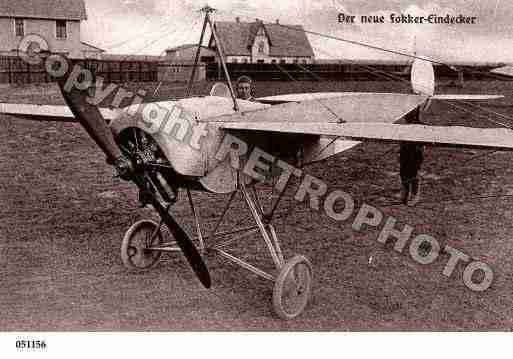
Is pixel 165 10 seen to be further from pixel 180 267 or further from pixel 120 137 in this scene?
pixel 180 267

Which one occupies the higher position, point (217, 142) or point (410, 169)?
point (217, 142)

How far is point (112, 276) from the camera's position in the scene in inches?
237

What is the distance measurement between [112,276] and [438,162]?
26.3 feet

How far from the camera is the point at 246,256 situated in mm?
6641

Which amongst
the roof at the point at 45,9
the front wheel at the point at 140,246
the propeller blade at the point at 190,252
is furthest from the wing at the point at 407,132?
the roof at the point at 45,9

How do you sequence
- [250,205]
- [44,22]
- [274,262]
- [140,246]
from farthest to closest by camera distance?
[44,22], [140,246], [250,205], [274,262]

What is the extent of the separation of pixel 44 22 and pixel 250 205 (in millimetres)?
34267

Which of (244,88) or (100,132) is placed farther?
(244,88)

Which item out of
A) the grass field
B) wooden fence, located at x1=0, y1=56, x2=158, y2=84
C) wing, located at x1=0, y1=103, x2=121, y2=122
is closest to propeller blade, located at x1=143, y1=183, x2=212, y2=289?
the grass field

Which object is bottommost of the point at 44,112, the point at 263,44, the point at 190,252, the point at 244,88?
the point at 190,252

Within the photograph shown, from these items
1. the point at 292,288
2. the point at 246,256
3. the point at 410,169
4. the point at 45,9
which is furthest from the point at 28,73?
the point at 292,288

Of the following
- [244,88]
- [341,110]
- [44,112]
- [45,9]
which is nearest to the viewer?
[44,112]

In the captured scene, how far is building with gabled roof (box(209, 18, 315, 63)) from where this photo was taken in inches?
1673
